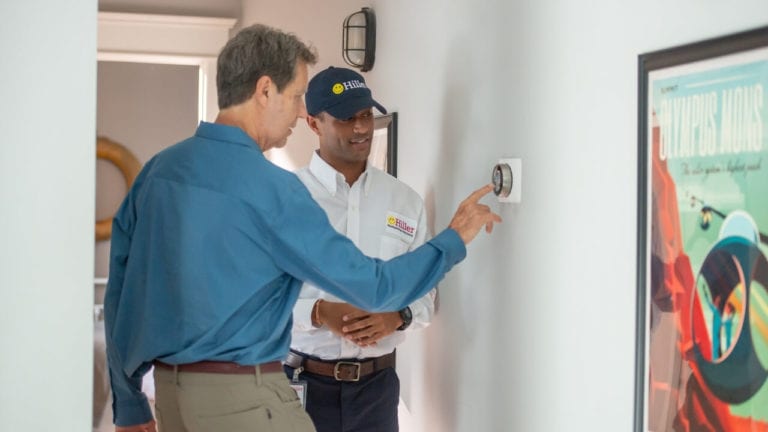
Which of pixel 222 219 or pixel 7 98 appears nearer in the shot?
pixel 7 98

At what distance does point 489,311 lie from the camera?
2.82 meters

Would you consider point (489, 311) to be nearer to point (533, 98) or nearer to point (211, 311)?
point (533, 98)

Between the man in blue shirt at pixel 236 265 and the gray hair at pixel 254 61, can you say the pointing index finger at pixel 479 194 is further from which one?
the gray hair at pixel 254 61

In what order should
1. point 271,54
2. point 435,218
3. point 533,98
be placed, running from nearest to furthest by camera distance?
1. point 271,54
2. point 533,98
3. point 435,218

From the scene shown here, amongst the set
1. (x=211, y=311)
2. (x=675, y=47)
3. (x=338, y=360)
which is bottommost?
(x=338, y=360)

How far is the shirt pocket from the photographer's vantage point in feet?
10.2

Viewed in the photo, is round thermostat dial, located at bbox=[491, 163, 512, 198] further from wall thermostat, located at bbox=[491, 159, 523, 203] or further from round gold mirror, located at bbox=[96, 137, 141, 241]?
round gold mirror, located at bbox=[96, 137, 141, 241]

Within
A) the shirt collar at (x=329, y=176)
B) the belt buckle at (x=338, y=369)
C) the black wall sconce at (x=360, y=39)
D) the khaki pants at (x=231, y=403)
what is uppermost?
the black wall sconce at (x=360, y=39)

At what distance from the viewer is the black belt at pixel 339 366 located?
3.00 meters

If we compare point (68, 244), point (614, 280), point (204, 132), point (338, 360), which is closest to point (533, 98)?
point (614, 280)

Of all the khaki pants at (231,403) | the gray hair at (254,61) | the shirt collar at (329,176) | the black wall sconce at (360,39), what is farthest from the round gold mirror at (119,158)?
the khaki pants at (231,403)

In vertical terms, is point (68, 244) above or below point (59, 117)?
below

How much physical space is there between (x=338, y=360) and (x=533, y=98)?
40.2 inches

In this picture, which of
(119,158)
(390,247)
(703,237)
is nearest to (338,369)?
(390,247)
